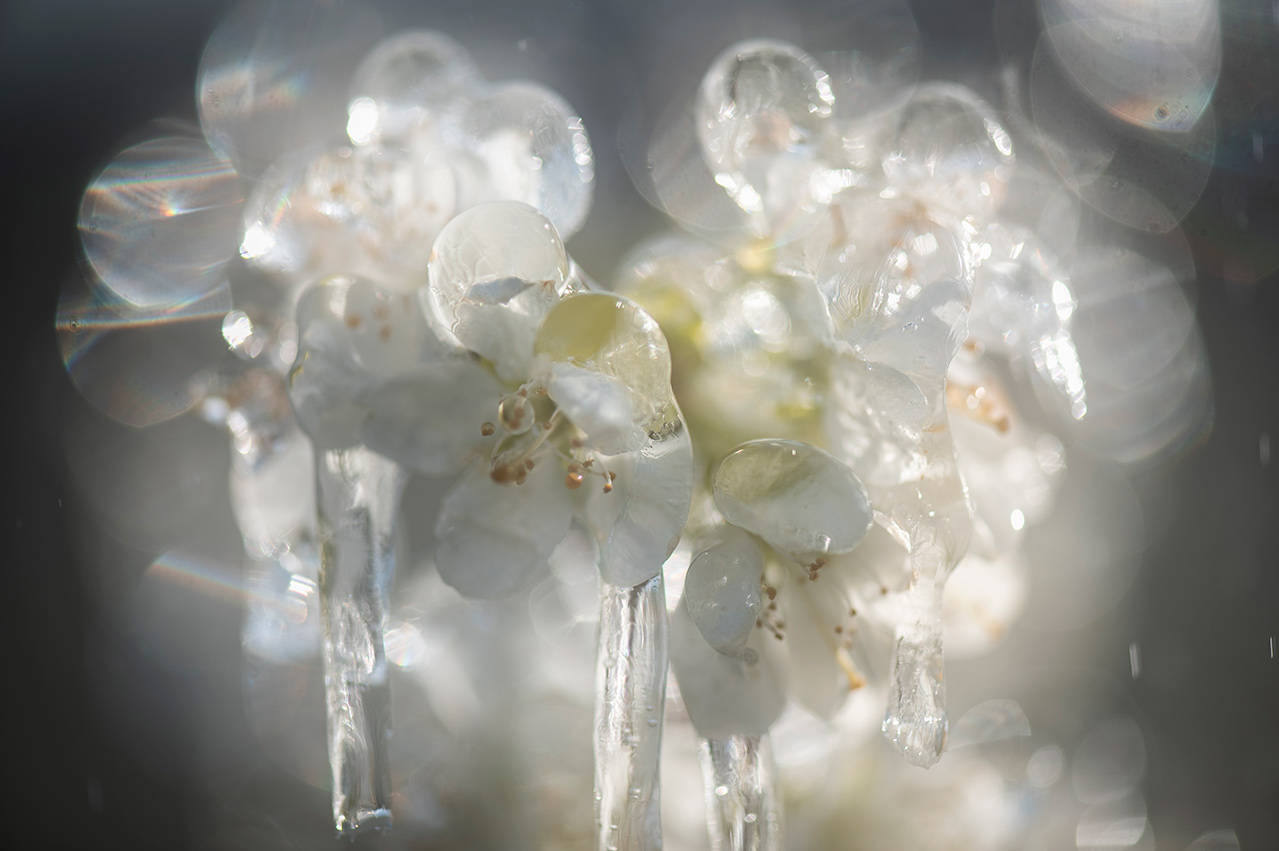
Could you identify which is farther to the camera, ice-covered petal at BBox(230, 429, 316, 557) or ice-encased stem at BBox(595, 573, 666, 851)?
ice-covered petal at BBox(230, 429, 316, 557)

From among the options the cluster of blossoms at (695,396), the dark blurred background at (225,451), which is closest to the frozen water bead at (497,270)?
the cluster of blossoms at (695,396)

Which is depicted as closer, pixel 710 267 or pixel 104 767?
pixel 710 267

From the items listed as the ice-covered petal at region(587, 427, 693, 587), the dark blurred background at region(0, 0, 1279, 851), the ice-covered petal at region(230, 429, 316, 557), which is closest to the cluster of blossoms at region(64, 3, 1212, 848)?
the ice-covered petal at region(587, 427, 693, 587)

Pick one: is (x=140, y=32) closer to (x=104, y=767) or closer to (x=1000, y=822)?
(x=104, y=767)

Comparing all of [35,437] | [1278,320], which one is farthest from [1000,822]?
[35,437]

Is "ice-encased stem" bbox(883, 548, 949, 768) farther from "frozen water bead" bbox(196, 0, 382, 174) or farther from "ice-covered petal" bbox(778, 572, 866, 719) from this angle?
"frozen water bead" bbox(196, 0, 382, 174)

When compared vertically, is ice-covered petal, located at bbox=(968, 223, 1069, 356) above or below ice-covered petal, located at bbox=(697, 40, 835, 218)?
below
